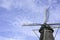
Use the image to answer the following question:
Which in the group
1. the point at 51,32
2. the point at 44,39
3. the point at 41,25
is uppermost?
the point at 41,25

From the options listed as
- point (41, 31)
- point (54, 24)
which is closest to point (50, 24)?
point (54, 24)

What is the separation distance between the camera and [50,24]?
2670 centimetres

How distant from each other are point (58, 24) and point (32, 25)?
5.80 metres

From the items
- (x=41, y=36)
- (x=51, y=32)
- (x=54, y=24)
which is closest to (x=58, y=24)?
(x=54, y=24)

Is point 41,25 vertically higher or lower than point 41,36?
higher

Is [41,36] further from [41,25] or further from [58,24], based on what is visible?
[58,24]

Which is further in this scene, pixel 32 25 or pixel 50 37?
pixel 32 25

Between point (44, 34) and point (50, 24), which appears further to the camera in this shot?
point (50, 24)

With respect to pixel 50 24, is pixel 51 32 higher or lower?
lower

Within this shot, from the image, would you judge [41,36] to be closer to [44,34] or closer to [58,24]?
[44,34]

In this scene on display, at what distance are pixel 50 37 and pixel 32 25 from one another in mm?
5218

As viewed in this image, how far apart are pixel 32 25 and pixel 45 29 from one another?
3781 mm

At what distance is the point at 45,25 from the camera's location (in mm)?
25547

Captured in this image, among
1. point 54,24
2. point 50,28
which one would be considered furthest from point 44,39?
point 54,24
